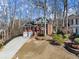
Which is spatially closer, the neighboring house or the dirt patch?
the dirt patch

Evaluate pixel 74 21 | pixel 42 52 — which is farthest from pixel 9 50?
pixel 74 21

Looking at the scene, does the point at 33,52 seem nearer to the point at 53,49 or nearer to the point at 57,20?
the point at 53,49

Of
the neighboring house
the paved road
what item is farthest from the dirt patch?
the neighboring house

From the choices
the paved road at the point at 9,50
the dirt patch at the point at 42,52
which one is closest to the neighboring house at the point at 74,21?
the dirt patch at the point at 42,52

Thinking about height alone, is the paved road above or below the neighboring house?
below

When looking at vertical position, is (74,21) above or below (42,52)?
above

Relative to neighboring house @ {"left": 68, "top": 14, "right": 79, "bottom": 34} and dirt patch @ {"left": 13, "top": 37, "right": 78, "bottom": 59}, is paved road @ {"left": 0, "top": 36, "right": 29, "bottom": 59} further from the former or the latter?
neighboring house @ {"left": 68, "top": 14, "right": 79, "bottom": 34}

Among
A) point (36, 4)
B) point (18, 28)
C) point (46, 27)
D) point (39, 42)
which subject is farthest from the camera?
point (18, 28)

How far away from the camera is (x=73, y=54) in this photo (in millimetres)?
20469

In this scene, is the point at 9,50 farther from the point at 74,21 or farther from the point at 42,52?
the point at 74,21

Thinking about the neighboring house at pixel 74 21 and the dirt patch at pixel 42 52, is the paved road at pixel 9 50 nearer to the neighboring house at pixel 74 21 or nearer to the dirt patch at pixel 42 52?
the dirt patch at pixel 42 52

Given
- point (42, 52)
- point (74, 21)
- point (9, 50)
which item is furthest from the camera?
point (74, 21)

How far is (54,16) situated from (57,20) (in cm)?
157

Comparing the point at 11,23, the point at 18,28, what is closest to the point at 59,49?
the point at 18,28
